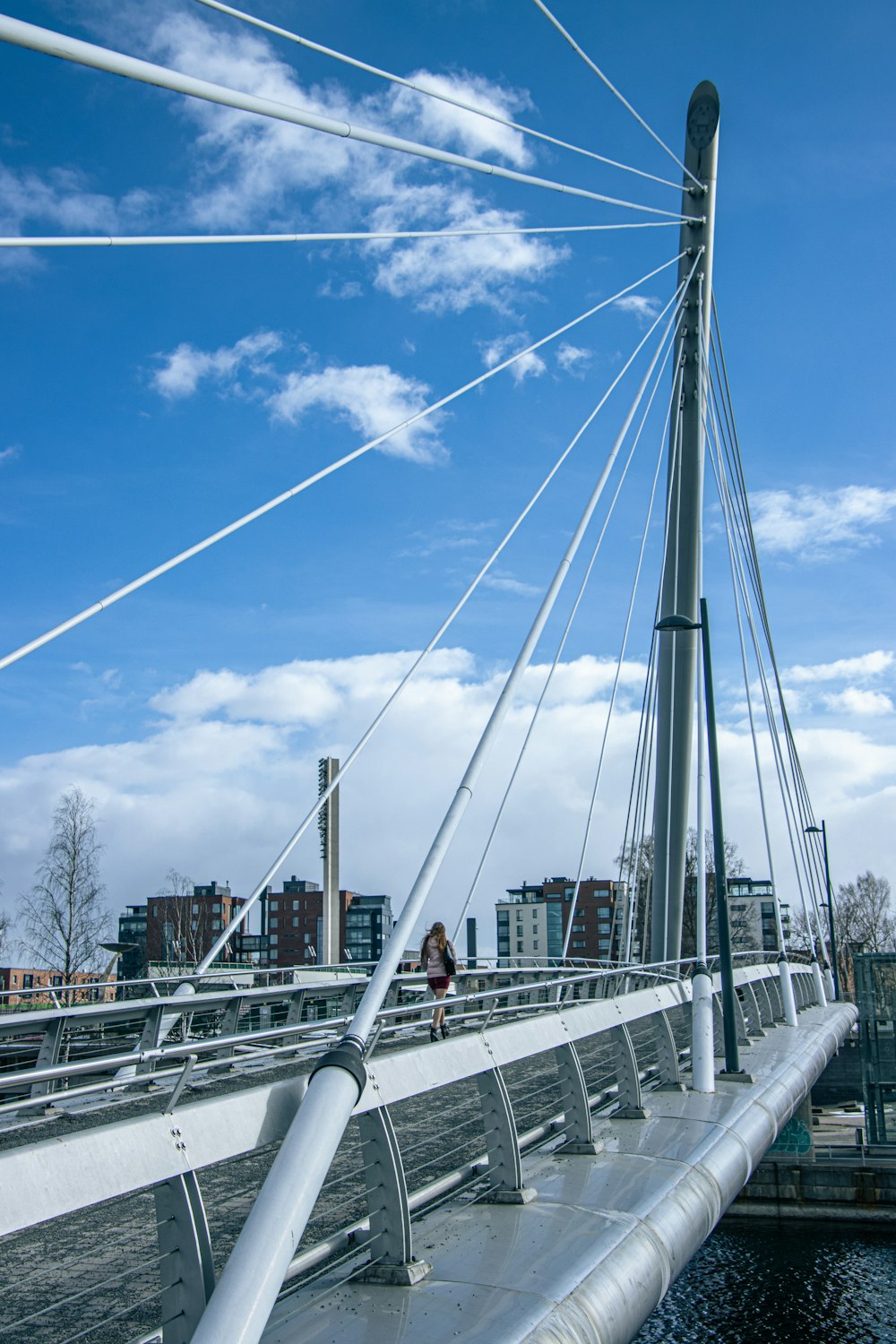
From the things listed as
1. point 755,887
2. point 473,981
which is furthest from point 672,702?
point 755,887

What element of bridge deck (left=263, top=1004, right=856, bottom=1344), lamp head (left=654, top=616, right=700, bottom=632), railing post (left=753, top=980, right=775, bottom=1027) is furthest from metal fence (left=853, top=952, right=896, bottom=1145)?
bridge deck (left=263, top=1004, right=856, bottom=1344)

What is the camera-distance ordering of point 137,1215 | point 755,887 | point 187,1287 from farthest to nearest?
point 755,887 → point 137,1215 → point 187,1287

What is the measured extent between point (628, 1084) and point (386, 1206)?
15.4 ft

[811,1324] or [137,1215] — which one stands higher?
[137,1215]

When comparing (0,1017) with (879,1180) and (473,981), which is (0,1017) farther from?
(473,981)

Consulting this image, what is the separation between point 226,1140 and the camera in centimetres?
421

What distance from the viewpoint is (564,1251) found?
5535 mm

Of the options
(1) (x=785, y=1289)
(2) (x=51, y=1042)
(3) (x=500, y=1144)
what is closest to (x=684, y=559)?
(2) (x=51, y=1042)

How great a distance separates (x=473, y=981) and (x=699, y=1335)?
17052mm

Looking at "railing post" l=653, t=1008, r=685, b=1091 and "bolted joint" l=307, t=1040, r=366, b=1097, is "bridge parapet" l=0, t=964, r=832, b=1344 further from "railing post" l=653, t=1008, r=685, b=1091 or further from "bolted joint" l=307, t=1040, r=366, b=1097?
"railing post" l=653, t=1008, r=685, b=1091

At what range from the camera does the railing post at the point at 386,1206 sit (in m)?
5.05

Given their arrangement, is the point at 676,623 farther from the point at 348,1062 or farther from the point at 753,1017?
the point at 348,1062

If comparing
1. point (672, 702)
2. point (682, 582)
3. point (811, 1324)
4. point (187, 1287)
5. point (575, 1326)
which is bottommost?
point (811, 1324)

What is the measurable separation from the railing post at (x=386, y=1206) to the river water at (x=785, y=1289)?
1373 cm
